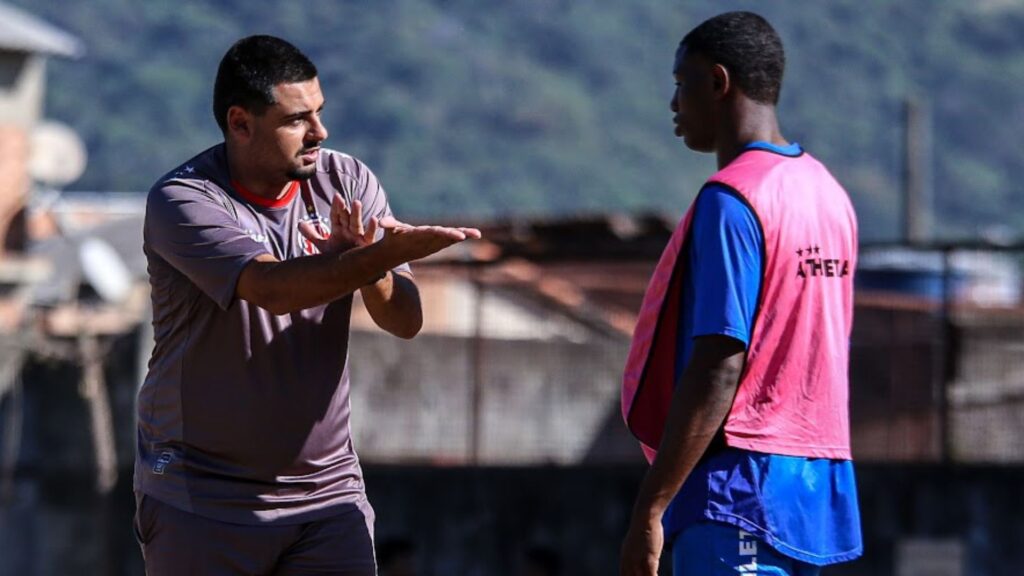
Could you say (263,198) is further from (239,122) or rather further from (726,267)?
(726,267)

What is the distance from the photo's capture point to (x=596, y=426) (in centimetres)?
1270

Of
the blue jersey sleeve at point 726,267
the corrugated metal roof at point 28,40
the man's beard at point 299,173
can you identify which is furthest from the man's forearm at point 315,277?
the corrugated metal roof at point 28,40

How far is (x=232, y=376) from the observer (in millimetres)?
4605

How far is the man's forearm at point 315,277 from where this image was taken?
14.1ft

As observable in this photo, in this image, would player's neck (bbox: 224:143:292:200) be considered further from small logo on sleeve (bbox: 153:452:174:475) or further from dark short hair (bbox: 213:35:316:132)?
small logo on sleeve (bbox: 153:452:174:475)

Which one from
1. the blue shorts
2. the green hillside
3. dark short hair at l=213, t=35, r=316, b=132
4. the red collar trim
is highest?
the green hillside

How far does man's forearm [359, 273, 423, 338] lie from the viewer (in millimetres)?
4730

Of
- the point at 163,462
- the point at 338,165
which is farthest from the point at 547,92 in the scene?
the point at 163,462

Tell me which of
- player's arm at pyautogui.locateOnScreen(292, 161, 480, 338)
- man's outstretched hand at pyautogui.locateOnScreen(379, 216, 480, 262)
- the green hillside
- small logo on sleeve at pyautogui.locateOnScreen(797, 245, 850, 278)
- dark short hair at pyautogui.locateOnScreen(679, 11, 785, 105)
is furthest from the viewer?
the green hillside

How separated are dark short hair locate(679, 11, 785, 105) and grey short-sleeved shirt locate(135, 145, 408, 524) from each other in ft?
3.47

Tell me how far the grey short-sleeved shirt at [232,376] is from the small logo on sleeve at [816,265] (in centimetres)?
113

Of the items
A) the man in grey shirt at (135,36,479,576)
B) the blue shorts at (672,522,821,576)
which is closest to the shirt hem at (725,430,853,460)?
the blue shorts at (672,522,821,576)

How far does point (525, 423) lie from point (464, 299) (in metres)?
2.05

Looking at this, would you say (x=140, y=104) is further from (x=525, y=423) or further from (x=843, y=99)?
(x=525, y=423)
